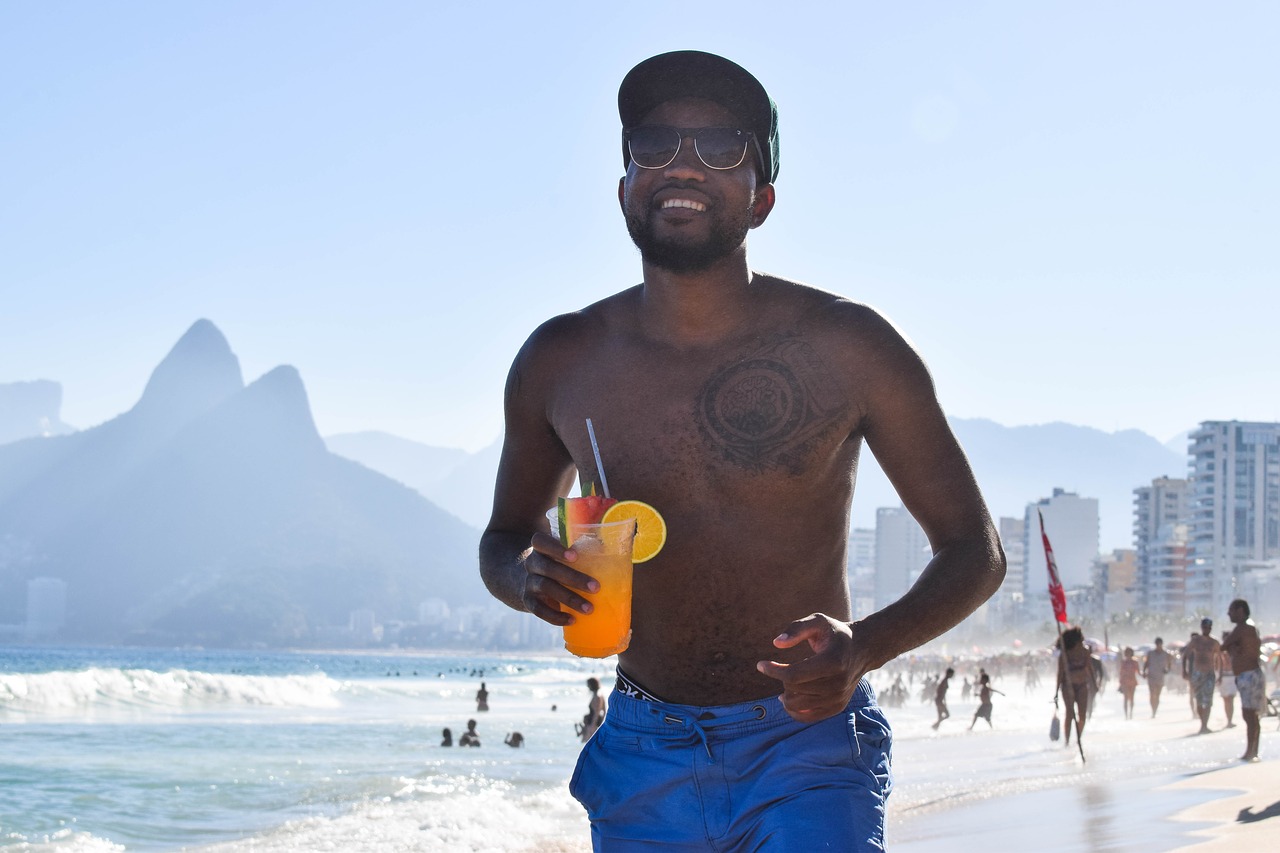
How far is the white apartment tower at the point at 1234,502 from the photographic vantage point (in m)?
142

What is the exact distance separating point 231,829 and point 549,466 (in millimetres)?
11697

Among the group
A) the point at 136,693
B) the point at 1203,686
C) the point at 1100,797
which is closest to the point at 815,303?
the point at 1100,797

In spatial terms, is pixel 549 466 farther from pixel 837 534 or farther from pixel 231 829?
pixel 231 829

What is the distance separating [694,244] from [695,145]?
181 mm

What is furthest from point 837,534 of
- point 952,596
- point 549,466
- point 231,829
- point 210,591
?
point 210,591

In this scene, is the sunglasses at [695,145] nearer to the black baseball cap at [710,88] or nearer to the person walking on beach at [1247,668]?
the black baseball cap at [710,88]

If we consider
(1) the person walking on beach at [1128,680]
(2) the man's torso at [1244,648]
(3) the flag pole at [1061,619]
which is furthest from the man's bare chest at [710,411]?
(1) the person walking on beach at [1128,680]

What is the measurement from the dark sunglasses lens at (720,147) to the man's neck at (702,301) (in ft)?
0.62

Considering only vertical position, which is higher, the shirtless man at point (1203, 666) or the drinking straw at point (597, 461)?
the drinking straw at point (597, 461)

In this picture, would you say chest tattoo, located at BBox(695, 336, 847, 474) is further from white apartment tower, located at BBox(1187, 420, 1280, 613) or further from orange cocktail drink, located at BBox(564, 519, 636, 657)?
white apartment tower, located at BBox(1187, 420, 1280, 613)

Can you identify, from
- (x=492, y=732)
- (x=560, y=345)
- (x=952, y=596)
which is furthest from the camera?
(x=492, y=732)

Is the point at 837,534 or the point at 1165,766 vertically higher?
the point at 837,534

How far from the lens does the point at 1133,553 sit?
18675 cm

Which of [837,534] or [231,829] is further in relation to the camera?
[231,829]
